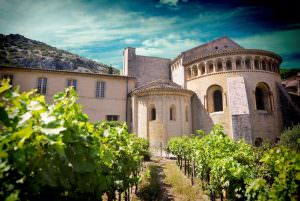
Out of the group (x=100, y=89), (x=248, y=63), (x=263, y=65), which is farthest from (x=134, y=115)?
(x=263, y=65)

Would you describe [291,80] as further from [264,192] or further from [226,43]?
[264,192]

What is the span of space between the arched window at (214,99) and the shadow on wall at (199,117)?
2.79 feet

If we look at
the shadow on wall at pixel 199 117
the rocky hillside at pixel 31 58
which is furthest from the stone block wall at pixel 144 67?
the rocky hillside at pixel 31 58

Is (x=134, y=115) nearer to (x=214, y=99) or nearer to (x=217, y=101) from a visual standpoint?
(x=214, y=99)

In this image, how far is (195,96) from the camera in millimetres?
23297

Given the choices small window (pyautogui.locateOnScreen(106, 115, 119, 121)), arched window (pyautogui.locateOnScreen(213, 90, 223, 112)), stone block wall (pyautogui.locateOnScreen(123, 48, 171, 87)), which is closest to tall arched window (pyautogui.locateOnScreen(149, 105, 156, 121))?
small window (pyautogui.locateOnScreen(106, 115, 119, 121))

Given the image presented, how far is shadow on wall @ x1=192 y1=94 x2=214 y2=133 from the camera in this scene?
21766mm

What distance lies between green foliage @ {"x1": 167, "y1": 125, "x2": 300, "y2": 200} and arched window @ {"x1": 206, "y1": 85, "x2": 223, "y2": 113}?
52.7 ft

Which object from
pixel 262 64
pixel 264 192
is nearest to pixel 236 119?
pixel 262 64

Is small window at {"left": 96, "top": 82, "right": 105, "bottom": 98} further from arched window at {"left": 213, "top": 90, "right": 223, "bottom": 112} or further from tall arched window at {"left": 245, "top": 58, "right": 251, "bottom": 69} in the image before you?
tall arched window at {"left": 245, "top": 58, "right": 251, "bottom": 69}

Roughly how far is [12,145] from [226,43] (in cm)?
3033

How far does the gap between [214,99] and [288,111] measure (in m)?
8.17

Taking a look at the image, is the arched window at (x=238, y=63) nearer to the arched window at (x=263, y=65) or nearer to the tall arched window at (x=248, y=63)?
the tall arched window at (x=248, y=63)

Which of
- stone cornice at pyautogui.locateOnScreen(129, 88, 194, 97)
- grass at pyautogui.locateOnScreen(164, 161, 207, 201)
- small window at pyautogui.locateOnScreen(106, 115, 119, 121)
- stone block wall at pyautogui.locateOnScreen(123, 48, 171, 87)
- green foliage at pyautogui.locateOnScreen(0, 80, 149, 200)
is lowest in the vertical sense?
grass at pyautogui.locateOnScreen(164, 161, 207, 201)
